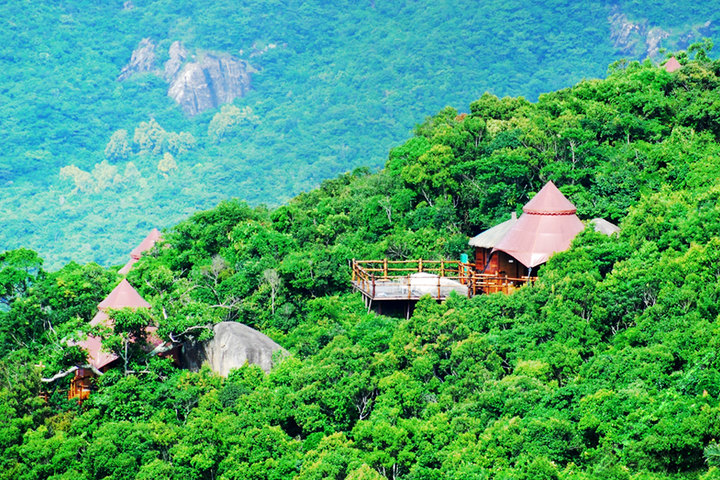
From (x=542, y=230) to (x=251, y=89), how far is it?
9000 cm

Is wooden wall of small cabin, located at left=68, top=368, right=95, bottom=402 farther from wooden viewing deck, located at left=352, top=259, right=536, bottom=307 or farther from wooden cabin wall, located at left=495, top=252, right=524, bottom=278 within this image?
wooden cabin wall, located at left=495, top=252, right=524, bottom=278

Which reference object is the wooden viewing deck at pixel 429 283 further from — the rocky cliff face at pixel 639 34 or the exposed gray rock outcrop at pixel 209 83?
the exposed gray rock outcrop at pixel 209 83

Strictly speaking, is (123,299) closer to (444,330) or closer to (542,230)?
(444,330)

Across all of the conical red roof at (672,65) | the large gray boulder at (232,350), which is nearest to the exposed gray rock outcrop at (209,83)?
the conical red roof at (672,65)

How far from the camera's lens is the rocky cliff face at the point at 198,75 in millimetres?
114188

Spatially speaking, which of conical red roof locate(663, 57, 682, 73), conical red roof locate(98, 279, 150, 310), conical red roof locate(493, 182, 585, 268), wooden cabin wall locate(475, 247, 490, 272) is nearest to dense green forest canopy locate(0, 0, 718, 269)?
conical red roof locate(663, 57, 682, 73)

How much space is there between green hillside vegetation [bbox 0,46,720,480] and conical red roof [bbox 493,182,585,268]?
Answer: 1.03 meters

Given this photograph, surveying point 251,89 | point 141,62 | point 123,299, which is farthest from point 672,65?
point 141,62

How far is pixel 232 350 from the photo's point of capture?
2927 cm

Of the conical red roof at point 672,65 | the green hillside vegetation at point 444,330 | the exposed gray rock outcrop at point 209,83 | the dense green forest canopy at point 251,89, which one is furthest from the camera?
the exposed gray rock outcrop at point 209,83

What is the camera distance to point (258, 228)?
36.1 meters

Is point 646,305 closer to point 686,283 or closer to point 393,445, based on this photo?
point 686,283

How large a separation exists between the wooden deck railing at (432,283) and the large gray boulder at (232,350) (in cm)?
377

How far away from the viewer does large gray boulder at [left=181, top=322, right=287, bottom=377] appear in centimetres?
2912
